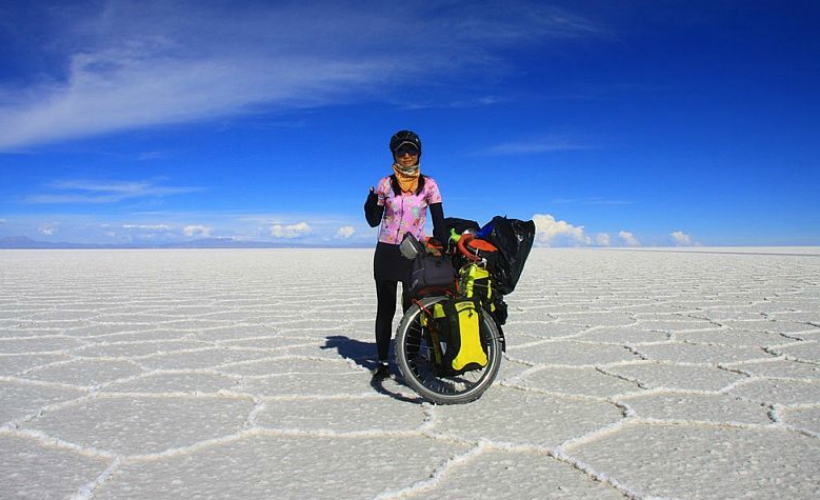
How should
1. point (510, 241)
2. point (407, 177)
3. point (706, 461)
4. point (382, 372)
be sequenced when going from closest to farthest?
point (706, 461) < point (510, 241) < point (407, 177) < point (382, 372)

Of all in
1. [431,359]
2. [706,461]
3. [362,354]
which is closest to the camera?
[706,461]

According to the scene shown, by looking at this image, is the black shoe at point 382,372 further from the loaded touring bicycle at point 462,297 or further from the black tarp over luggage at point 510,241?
the black tarp over luggage at point 510,241

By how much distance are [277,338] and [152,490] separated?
2.34 metres

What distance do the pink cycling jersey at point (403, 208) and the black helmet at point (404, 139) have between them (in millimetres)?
178

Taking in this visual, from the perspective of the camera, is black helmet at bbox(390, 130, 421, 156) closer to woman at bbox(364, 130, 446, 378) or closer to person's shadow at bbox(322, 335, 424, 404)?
woman at bbox(364, 130, 446, 378)

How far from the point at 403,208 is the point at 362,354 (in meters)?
1.16

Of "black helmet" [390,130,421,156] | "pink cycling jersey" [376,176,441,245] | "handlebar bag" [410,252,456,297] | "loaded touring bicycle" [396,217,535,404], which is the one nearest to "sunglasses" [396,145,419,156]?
"black helmet" [390,130,421,156]

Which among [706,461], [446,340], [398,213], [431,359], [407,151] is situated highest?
[407,151]

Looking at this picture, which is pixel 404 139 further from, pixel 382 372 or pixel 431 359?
pixel 382 372

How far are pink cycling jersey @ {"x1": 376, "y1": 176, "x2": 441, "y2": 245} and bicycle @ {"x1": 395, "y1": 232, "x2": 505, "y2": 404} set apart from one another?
1.01ft

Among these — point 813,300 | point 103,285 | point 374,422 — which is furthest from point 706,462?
point 103,285

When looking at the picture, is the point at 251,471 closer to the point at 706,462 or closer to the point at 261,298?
the point at 706,462

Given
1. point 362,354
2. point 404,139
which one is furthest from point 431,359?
Result: point 362,354

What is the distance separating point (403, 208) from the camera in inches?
104
